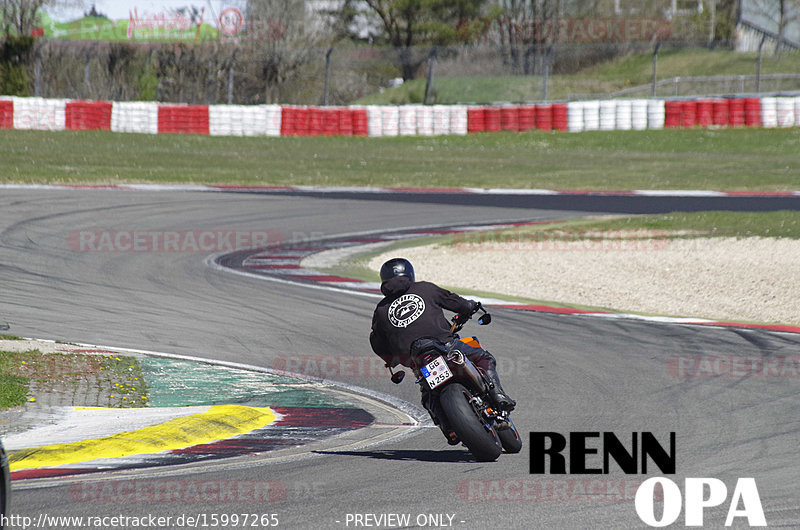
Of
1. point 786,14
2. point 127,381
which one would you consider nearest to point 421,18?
point 786,14

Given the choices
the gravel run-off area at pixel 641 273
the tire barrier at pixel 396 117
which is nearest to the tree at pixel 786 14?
the tire barrier at pixel 396 117

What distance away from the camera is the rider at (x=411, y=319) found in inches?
249

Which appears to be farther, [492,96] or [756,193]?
→ [492,96]

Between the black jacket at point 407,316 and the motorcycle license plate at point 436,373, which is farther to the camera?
the black jacket at point 407,316

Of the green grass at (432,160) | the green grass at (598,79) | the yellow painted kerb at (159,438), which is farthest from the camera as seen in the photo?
the green grass at (598,79)

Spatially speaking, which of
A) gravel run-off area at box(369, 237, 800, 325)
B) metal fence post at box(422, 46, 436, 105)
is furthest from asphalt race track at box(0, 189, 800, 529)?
metal fence post at box(422, 46, 436, 105)

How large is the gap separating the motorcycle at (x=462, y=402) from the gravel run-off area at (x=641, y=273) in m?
5.80

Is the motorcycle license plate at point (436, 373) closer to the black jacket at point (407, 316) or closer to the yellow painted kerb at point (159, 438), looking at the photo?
the black jacket at point (407, 316)

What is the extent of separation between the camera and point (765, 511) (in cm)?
482

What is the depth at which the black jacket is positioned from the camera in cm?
635

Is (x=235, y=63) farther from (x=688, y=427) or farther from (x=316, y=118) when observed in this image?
(x=688, y=427)

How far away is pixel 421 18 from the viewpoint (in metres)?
65.4

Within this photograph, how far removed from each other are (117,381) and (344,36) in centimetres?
5999

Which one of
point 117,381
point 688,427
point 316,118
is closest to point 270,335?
point 117,381
